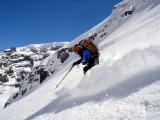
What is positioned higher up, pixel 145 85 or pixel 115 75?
pixel 115 75

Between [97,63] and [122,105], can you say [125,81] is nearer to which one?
[122,105]

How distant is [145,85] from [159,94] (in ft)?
3.74

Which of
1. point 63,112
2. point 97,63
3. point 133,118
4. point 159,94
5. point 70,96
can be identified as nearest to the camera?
point 133,118

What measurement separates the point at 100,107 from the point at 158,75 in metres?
2.12

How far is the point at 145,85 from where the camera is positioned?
8.73m

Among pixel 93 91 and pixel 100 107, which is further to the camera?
pixel 93 91

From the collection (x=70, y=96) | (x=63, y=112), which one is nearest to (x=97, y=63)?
(x=70, y=96)

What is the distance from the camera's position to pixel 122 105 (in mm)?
8266

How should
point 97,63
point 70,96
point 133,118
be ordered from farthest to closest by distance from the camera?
point 97,63, point 70,96, point 133,118

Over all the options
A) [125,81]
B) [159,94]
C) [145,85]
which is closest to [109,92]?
[125,81]

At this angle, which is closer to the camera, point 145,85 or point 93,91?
point 145,85

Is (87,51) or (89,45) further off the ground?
(89,45)

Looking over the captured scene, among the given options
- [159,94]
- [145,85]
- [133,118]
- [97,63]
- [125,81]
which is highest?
[97,63]

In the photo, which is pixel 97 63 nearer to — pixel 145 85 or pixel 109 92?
pixel 109 92
